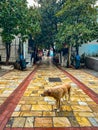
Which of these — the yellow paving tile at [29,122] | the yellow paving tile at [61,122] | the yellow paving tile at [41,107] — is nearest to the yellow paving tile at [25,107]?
the yellow paving tile at [41,107]

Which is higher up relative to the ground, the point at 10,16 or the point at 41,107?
the point at 10,16

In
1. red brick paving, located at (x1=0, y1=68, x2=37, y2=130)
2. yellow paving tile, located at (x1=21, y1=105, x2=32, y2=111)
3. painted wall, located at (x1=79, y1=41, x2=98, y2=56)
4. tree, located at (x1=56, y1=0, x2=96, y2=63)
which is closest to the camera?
red brick paving, located at (x1=0, y1=68, x2=37, y2=130)

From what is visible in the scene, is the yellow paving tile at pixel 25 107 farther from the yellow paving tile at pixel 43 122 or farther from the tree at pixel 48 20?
the tree at pixel 48 20

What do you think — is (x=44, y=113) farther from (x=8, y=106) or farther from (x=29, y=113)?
(x=8, y=106)

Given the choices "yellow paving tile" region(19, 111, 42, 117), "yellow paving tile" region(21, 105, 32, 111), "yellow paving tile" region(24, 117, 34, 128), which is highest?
"yellow paving tile" region(21, 105, 32, 111)

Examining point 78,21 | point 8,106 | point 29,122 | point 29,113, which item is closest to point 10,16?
point 78,21

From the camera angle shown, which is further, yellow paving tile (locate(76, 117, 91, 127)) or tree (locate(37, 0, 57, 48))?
tree (locate(37, 0, 57, 48))

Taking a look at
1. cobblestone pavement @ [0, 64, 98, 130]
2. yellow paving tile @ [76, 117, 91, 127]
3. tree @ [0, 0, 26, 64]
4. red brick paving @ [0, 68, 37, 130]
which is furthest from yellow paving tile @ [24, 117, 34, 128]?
tree @ [0, 0, 26, 64]

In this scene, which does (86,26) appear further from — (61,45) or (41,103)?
(41,103)

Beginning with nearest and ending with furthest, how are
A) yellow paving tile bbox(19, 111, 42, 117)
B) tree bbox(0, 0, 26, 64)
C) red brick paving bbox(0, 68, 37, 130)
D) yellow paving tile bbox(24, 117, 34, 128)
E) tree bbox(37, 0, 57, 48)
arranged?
yellow paving tile bbox(24, 117, 34, 128), red brick paving bbox(0, 68, 37, 130), yellow paving tile bbox(19, 111, 42, 117), tree bbox(0, 0, 26, 64), tree bbox(37, 0, 57, 48)

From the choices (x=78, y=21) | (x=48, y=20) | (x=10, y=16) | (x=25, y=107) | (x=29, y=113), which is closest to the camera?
(x=29, y=113)

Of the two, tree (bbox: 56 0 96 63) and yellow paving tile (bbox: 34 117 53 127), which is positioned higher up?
tree (bbox: 56 0 96 63)

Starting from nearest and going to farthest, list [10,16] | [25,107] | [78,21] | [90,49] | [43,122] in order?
[43,122] < [25,107] < [10,16] < [78,21] < [90,49]

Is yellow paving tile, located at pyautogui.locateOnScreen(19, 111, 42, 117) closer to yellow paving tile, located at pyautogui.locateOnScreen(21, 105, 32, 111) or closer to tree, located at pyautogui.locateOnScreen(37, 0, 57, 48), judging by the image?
yellow paving tile, located at pyautogui.locateOnScreen(21, 105, 32, 111)
